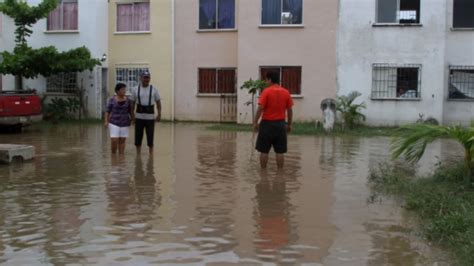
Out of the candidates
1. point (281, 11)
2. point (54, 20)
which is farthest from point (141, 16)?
point (281, 11)

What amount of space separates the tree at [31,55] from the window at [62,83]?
2534mm

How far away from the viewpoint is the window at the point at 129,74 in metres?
26.3

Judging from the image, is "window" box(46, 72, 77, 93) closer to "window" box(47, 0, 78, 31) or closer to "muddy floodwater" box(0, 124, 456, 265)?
"window" box(47, 0, 78, 31)

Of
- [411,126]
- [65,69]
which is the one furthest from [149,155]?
[65,69]

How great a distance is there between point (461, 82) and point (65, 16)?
15.6 m

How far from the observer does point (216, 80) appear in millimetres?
25625

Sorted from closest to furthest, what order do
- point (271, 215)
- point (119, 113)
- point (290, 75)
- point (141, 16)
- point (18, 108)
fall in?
point (271, 215) < point (119, 113) < point (18, 108) < point (290, 75) < point (141, 16)

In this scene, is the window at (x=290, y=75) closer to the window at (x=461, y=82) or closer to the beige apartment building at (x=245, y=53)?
the beige apartment building at (x=245, y=53)

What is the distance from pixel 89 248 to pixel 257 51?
18720mm

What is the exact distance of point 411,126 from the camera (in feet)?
31.8

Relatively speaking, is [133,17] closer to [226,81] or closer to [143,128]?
[226,81]

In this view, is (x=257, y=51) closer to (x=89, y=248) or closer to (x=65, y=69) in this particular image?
(x=65, y=69)

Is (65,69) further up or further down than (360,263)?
further up

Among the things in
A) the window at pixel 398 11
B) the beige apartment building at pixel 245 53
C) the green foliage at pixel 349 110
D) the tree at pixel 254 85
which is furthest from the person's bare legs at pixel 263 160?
the window at pixel 398 11
